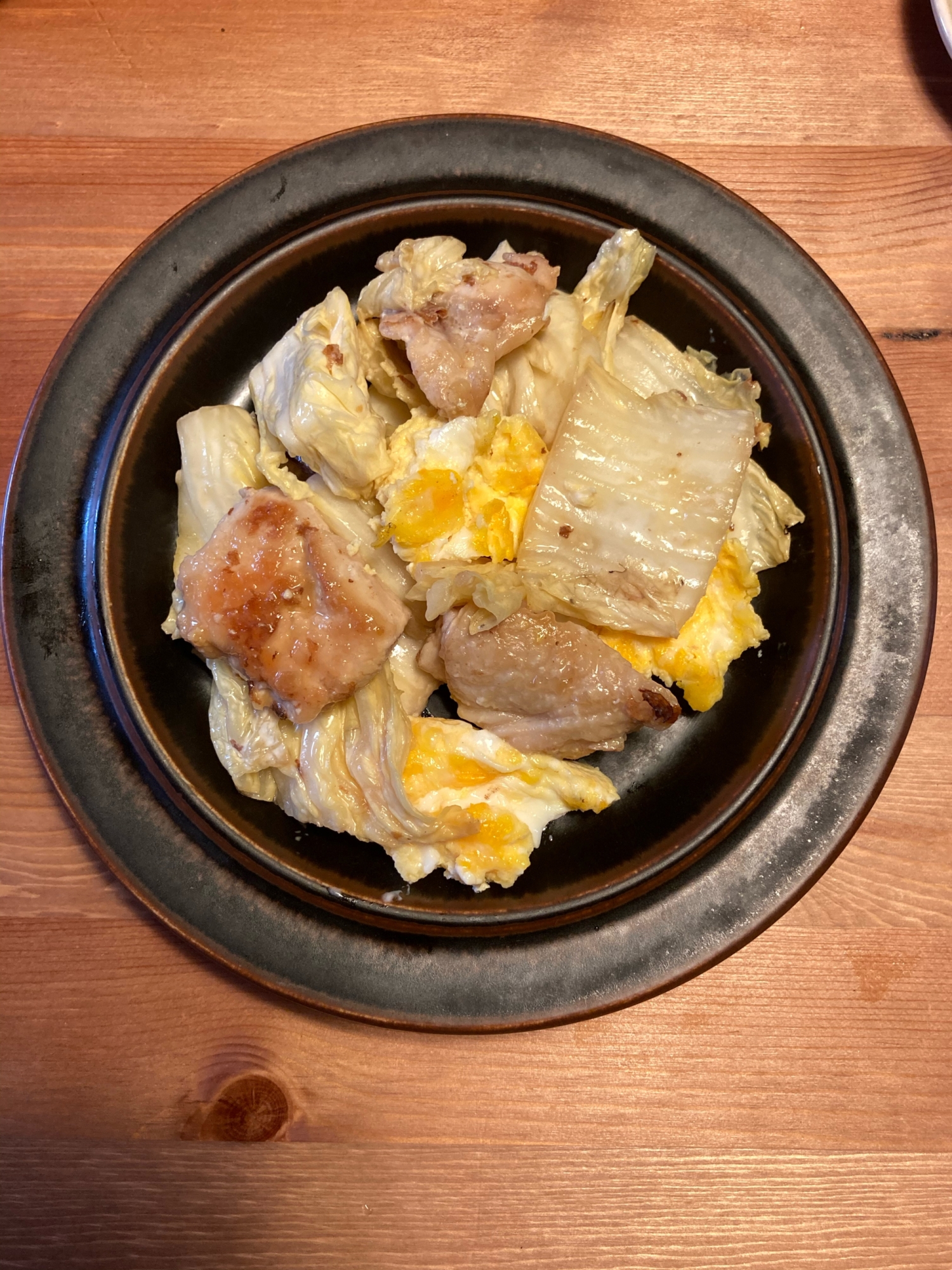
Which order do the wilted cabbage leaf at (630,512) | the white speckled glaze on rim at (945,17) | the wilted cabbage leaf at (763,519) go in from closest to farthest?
the wilted cabbage leaf at (630,512) → the wilted cabbage leaf at (763,519) → the white speckled glaze on rim at (945,17)

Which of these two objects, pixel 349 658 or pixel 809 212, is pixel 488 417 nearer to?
pixel 349 658

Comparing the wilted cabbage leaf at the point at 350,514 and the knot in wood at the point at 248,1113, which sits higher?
the wilted cabbage leaf at the point at 350,514

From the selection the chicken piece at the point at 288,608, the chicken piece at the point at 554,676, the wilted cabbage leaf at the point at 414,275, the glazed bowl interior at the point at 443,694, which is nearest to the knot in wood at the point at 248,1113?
the glazed bowl interior at the point at 443,694

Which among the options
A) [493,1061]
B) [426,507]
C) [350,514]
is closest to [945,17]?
[426,507]

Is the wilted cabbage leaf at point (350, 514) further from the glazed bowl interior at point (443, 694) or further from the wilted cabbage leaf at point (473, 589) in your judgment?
the glazed bowl interior at point (443, 694)

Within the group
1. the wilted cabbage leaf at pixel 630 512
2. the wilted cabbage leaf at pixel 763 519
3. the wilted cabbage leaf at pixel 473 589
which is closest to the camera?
the wilted cabbage leaf at pixel 473 589

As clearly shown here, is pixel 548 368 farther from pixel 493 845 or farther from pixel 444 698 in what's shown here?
pixel 493 845

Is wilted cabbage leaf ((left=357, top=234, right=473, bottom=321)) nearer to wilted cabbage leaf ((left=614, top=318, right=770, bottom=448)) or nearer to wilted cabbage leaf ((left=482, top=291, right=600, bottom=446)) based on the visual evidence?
wilted cabbage leaf ((left=482, top=291, right=600, bottom=446))
